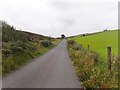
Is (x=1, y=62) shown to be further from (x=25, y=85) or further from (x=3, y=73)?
(x=25, y=85)

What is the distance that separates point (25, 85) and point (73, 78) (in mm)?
2879

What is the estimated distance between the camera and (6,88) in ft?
34.2

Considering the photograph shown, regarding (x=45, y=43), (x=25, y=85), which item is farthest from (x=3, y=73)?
(x=45, y=43)

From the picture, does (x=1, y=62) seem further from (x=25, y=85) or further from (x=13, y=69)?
(x=25, y=85)

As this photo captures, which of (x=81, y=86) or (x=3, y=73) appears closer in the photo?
(x=81, y=86)

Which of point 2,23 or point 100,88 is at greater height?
point 2,23

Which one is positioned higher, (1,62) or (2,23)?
(2,23)

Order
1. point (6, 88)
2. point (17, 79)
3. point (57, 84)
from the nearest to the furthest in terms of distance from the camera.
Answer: point (6, 88) < point (57, 84) < point (17, 79)

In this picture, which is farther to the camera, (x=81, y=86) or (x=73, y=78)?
(x=73, y=78)

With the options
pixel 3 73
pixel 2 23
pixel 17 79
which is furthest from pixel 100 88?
pixel 2 23

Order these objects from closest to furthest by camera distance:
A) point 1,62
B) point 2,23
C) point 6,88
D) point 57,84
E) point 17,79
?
1. point 6,88
2. point 57,84
3. point 17,79
4. point 1,62
5. point 2,23

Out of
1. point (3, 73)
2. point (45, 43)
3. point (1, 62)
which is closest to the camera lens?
point (3, 73)

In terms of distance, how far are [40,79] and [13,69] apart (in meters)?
3.64

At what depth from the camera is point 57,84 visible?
11.3 meters
